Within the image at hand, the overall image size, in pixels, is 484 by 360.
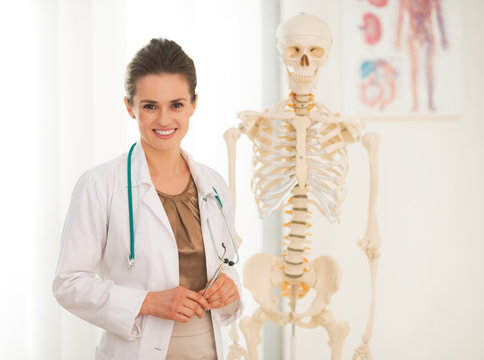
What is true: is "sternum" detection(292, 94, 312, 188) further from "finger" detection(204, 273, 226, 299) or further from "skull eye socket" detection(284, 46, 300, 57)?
"finger" detection(204, 273, 226, 299)

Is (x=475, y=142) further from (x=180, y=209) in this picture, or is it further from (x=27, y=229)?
(x=27, y=229)

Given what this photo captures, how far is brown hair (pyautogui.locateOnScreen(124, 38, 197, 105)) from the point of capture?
109 cm

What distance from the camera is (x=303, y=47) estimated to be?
178 centimetres

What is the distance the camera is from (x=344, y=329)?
182 cm

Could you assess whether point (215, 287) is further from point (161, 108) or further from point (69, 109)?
point (69, 109)

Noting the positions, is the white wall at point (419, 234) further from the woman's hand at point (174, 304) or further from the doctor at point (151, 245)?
the woman's hand at point (174, 304)

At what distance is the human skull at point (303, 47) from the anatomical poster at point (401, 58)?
27.8 inches

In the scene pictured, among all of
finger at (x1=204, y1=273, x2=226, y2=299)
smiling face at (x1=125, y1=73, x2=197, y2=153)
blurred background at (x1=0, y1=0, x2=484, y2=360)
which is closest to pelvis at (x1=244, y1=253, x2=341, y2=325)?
blurred background at (x1=0, y1=0, x2=484, y2=360)

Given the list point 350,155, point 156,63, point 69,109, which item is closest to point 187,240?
point 156,63

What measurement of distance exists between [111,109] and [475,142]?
1.83 m

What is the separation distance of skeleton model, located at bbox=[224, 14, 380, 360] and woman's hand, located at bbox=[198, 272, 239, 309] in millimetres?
694

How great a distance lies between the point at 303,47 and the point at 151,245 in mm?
1038

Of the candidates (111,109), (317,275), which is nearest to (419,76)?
(317,275)

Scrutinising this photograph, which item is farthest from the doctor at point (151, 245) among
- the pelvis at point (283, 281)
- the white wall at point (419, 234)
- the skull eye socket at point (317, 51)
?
the white wall at point (419, 234)
